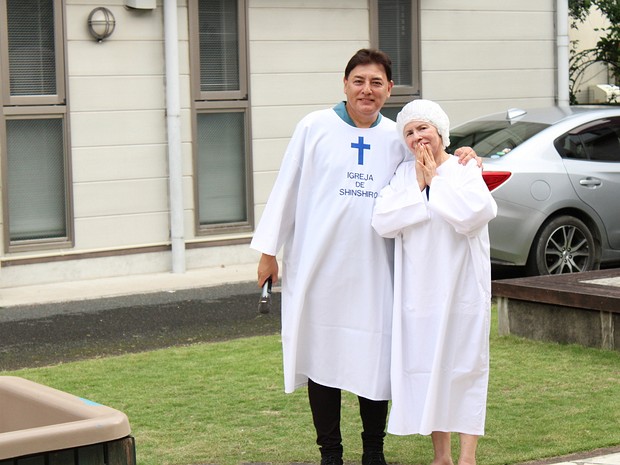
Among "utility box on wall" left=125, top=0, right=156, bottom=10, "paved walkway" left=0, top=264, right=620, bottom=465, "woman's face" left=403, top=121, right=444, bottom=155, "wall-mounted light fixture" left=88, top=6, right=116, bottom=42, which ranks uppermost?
"utility box on wall" left=125, top=0, right=156, bottom=10

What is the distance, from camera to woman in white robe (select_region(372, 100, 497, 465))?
18.1 ft

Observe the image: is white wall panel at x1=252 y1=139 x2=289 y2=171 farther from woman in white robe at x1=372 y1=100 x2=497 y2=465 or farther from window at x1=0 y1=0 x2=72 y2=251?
woman in white robe at x1=372 y1=100 x2=497 y2=465

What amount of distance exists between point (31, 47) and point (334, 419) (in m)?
7.28

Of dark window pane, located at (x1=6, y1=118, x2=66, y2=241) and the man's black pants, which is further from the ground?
dark window pane, located at (x1=6, y1=118, x2=66, y2=241)

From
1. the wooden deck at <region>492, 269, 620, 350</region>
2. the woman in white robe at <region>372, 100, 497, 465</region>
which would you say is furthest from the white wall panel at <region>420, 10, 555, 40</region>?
the woman in white robe at <region>372, 100, 497, 465</region>

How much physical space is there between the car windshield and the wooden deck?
264 cm

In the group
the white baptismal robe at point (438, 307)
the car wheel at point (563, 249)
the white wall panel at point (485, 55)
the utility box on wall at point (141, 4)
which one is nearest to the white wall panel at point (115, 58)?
the utility box on wall at point (141, 4)

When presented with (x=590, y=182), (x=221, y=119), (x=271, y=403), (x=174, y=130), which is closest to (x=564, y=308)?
(x=271, y=403)

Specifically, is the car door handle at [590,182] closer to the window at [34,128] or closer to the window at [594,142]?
the window at [594,142]

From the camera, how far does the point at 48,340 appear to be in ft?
31.2

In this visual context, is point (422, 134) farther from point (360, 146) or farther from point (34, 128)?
point (34, 128)

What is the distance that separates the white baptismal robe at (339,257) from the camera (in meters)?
5.70

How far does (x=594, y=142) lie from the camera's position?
11.9m

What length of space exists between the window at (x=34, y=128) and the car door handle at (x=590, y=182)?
4704mm
